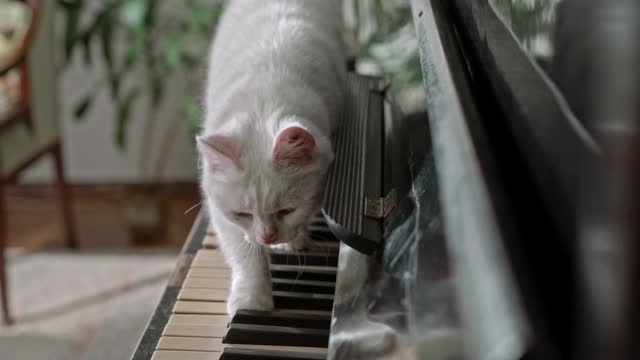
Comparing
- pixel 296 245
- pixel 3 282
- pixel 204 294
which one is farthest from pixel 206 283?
pixel 3 282

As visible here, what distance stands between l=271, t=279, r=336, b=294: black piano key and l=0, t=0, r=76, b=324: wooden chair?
1434 mm

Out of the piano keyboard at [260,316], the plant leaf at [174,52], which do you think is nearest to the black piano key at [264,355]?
the piano keyboard at [260,316]

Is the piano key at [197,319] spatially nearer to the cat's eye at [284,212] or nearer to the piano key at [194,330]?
the piano key at [194,330]

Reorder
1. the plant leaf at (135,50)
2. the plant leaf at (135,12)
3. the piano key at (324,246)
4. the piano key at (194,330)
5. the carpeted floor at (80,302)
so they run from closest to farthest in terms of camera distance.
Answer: the piano key at (194,330) → the piano key at (324,246) → the carpeted floor at (80,302) → the plant leaf at (135,12) → the plant leaf at (135,50)

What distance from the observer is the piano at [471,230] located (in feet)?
1.15

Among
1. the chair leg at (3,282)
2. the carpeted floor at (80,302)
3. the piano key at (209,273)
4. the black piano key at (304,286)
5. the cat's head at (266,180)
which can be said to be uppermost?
the cat's head at (266,180)

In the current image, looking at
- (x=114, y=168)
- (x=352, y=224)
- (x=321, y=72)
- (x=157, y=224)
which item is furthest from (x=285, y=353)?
(x=114, y=168)

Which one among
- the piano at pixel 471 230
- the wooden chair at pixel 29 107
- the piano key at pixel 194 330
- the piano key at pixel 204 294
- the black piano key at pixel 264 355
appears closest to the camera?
the piano at pixel 471 230

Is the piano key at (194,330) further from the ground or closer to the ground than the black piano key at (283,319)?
closer to the ground

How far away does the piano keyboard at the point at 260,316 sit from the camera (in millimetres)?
841

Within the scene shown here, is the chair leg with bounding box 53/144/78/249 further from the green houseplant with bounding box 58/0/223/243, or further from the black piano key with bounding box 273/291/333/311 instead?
the black piano key with bounding box 273/291/333/311

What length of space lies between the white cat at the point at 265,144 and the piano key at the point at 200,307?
2 centimetres

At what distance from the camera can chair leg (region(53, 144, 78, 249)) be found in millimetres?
2566

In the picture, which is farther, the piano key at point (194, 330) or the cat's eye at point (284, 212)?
the cat's eye at point (284, 212)
